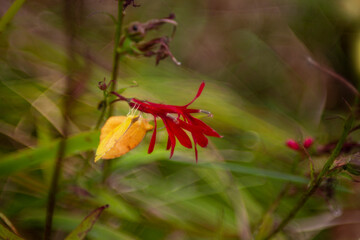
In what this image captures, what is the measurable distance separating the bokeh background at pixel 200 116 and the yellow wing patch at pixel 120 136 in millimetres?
94

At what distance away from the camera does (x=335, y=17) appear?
1.77 meters

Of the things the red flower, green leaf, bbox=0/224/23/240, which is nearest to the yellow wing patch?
the red flower

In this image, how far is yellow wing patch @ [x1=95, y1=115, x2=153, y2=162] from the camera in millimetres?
506

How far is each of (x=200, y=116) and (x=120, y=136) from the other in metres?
0.17

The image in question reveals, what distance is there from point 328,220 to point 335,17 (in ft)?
3.87

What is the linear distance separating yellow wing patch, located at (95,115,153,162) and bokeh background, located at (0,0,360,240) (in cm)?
9

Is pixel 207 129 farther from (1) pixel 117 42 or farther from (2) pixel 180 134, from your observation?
(1) pixel 117 42

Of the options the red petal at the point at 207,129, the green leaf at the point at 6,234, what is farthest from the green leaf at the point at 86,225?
the red petal at the point at 207,129

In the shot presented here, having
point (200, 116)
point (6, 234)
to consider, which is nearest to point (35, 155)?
point (6, 234)

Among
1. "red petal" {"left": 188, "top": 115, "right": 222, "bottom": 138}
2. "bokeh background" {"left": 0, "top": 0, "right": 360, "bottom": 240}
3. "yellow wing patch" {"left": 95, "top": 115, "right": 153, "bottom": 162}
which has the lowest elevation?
"bokeh background" {"left": 0, "top": 0, "right": 360, "bottom": 240}

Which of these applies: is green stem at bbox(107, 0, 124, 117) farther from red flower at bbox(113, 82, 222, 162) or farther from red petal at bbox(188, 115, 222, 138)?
red petal at bbox(188, 115, 222, 138)

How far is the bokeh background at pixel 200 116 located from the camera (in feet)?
2.70

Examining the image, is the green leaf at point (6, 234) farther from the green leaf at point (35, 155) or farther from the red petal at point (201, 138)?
the red petal at point (201, 138)

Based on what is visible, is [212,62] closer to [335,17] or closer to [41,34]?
[335,17]
